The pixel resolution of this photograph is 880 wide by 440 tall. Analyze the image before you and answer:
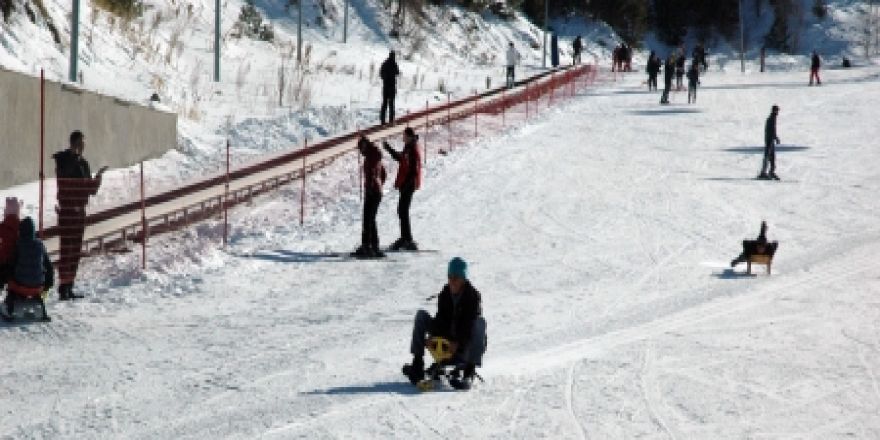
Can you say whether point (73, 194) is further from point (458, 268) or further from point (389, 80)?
point (389, 80)

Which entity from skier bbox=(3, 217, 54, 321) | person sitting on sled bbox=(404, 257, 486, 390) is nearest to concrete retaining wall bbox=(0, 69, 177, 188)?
skier bbox=(3, 217, 54, 321)

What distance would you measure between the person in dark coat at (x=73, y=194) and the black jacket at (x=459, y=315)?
5.39 meters

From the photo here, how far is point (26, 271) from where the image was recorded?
12.1 meters

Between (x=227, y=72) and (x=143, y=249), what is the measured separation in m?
Answer: 20.6

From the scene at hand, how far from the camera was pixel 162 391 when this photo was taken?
32.7ft

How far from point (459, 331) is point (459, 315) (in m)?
0.15

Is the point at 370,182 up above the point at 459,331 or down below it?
above

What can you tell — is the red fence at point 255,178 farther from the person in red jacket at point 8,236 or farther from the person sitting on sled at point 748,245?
the person sitting on sled at point 748,245

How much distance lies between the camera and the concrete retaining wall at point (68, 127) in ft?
60.8

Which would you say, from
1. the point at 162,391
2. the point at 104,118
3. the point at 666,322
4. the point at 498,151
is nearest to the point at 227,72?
the point at 498,151

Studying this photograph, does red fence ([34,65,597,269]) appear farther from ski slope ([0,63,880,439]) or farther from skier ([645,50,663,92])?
skier ([645,50,663,92])

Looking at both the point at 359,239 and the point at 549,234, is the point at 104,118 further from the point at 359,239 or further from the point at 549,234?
the point at 549,234

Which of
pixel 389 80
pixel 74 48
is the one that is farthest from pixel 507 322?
pixel 389 80

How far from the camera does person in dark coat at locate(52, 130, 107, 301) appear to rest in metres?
13.8
